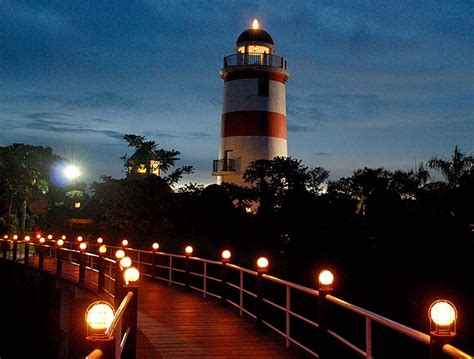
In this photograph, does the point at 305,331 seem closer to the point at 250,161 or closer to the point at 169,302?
the point at 169,302

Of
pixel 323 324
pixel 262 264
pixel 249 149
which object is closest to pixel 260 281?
pixel 262 264

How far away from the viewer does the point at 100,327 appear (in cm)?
417

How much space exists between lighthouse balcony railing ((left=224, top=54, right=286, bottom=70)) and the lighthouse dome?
2.08 ft

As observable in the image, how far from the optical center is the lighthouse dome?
114 ft

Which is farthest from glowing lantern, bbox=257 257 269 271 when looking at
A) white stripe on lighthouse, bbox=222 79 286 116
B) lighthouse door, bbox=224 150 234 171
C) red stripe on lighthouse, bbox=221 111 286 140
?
white stripe on lighthouse, bbox=222 79 286 116

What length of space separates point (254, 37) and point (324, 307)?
28.4 m

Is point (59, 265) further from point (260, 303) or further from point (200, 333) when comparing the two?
point (260, 303)

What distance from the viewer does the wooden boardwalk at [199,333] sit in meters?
9.09

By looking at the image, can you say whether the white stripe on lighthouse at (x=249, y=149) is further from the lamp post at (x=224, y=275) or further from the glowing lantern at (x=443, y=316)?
the glowing lantern at (x=443, y=316)

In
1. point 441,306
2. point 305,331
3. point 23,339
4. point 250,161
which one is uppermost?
point 250,161

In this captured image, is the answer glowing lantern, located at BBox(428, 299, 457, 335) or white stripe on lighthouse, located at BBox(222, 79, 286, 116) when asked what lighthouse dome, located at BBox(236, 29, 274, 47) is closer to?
white stripe on lighthouse, located at BBox(222, 79, 286, 116)

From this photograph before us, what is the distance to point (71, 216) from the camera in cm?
3862

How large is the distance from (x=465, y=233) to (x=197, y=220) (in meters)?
11.6

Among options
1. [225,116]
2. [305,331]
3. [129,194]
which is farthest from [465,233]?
[225,116]
